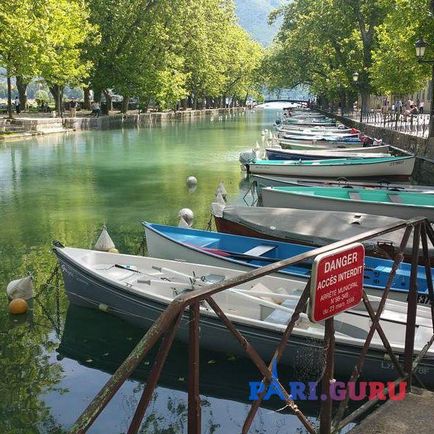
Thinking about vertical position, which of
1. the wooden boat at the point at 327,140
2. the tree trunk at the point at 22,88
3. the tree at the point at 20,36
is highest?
the tree at the point at 20,36

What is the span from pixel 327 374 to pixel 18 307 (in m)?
6.74

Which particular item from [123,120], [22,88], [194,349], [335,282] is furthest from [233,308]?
[123,120]

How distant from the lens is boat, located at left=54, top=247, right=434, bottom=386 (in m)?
6.77

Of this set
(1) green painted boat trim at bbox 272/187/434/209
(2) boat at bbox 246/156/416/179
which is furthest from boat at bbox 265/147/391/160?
(1) green painted boat trim at bbox 272/187/434/209

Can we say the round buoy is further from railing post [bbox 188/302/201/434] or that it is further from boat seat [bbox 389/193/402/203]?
boat seat [bbox 389/193/402/203]

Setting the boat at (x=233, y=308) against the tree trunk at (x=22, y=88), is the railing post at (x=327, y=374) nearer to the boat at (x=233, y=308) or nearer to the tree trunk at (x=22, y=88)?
the boat at (x=233, y=308)

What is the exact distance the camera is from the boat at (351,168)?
20734 mm

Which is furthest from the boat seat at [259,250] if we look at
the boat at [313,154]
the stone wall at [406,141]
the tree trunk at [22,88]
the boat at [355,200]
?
the tree trunk at [22,88]

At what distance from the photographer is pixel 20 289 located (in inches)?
385

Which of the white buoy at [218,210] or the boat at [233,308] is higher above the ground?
the white buoy at [218,210]

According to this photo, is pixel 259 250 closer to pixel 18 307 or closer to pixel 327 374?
pixel 18 307

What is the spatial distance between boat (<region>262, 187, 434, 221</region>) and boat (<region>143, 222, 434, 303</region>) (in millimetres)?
3882

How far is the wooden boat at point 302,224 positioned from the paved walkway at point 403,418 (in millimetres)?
5457

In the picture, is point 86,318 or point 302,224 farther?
point 302,224
